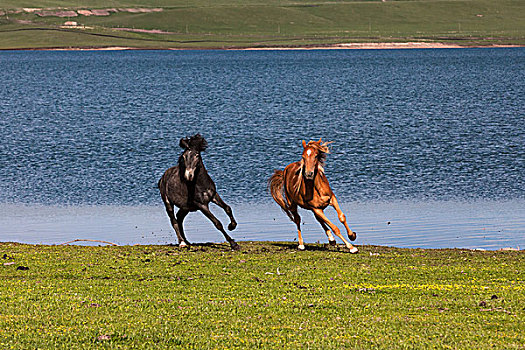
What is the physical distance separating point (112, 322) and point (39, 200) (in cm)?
2161

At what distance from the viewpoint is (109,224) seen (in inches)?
1104

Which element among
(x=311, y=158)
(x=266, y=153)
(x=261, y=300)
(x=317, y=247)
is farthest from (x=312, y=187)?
(x=266, y=153)

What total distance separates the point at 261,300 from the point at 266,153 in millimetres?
32917

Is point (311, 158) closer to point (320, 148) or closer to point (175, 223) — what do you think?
point (320, 148)

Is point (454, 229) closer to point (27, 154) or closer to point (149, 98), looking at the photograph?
point (27, 154)

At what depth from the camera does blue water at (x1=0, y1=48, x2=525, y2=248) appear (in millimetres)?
27875

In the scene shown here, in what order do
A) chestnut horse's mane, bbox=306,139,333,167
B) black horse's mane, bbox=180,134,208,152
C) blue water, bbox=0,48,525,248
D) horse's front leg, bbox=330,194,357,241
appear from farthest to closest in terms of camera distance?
blue water, bbox=0,48,525,248
black horse's mane, bbox=180,134,208,152
horse's front leg, bbox=330,194,357,241
chestnut horse's mane, bbox=306,139,333,167

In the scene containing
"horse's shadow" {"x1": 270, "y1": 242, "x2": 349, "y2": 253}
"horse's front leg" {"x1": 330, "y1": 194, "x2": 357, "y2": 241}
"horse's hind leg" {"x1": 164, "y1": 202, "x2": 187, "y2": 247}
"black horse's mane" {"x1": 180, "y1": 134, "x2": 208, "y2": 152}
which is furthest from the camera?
"horse's hind leg" {"x1": 164, "y1": 202, "x2": 187, "y2": 247}

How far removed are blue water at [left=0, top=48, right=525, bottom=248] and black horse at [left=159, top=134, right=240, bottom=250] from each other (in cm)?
450

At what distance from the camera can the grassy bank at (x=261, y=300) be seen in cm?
1135

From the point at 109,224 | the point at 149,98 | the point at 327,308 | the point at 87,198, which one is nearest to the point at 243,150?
the point at 87,198

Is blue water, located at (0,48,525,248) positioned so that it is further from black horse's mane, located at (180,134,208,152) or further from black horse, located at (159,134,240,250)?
black horse's mane, located at (180,134,208,152)

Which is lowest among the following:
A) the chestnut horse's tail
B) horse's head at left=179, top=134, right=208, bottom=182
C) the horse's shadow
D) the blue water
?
the blue water

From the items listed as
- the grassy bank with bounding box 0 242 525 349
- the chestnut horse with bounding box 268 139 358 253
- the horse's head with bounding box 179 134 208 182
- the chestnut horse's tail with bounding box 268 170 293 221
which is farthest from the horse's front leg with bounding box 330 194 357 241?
the horse's head with bounding box 179 134 208 182
